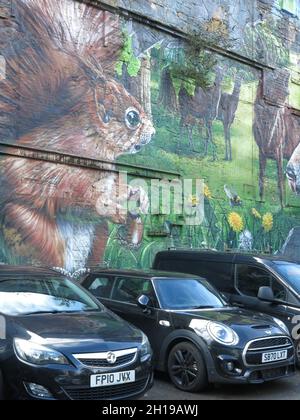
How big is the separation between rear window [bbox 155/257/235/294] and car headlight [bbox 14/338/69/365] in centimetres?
485

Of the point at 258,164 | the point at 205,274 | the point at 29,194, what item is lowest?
the point at 205,274

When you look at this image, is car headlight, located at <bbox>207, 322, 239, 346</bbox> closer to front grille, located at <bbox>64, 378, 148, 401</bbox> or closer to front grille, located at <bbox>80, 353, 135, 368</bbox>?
front grille, located at <bbox>64, 378, 148, 401</bbox>

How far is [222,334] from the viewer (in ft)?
23.6

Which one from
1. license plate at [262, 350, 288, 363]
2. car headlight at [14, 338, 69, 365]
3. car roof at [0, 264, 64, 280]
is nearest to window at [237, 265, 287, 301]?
license plate at [262, 350, 288, 363]

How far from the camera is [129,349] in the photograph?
236 inches

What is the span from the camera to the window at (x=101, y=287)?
8797 millimetres

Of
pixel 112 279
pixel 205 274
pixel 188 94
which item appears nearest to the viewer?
pixel 112 279

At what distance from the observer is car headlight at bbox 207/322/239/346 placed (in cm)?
711

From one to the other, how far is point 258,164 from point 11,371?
1461 cm

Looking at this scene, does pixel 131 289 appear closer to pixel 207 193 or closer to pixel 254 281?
pixel 254 281

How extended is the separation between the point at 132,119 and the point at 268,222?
6.70 metres

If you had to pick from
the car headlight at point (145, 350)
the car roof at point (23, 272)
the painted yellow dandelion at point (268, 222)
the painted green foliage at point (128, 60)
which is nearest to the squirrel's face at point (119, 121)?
Result: the painted green foliage at point (128, 60)

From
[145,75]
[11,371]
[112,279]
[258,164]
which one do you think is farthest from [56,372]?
[258,164]

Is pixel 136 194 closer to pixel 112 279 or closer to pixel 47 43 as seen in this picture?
pixel 47 43
